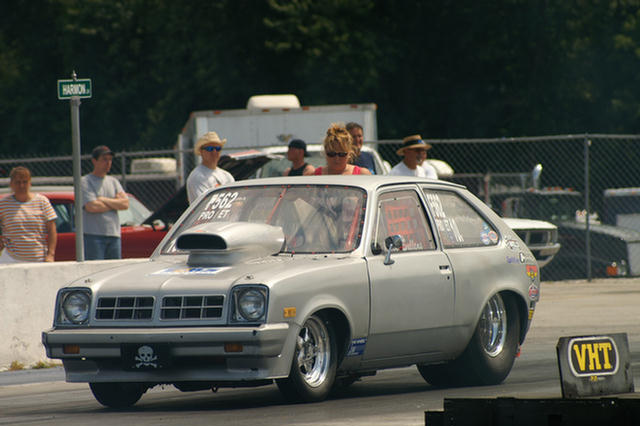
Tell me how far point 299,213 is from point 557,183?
19885mm

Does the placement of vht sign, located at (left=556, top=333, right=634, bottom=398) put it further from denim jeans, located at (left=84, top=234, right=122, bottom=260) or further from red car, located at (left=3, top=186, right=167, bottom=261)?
red car, located at (left=3, top=186, right=167, bottom=261)

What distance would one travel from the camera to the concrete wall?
34.7ft

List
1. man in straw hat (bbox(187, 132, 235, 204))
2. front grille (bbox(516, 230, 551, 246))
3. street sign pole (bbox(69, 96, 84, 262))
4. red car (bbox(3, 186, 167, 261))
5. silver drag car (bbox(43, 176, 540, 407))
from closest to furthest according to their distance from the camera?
1. silver drag car (bbox(43, 176, 540, 407))
2. street sign pole (bbox(69, 96, 84, 262))
3. man in straw hat (bbox(187, 132, 235, 204))
4. red car (bbox(3, 186, 167, 261))
5. front grille (bbox(516, 230, 551, 246))

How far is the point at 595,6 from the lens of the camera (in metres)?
34.8

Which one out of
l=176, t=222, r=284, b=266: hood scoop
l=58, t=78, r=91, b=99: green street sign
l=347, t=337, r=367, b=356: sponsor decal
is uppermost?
l=58, t=78, r=91, b=99: green street sign

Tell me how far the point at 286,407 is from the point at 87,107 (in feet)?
125

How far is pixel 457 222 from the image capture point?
9.04 metres

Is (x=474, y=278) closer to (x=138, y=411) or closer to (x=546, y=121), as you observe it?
(x=138, y=411)

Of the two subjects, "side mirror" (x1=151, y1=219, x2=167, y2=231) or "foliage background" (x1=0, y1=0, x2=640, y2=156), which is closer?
"side mirror" (x1=151, y1=219, x2=167, y2=231)

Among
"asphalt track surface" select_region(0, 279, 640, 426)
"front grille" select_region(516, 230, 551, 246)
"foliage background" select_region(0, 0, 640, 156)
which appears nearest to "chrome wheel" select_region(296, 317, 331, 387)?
"asphalt track surface" select_region(0, 279, 640, 426)

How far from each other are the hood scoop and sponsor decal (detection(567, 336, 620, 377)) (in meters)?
2.89

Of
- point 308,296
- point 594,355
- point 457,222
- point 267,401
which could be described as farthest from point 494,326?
point 594,355

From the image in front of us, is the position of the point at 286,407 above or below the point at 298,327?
below

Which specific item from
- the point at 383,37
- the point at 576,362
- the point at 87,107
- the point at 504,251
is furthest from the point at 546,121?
the point at 576,362
